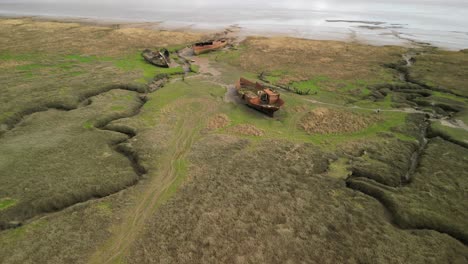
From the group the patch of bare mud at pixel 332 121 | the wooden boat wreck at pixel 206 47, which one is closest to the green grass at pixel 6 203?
the patch of bare mud at pixel 332 121

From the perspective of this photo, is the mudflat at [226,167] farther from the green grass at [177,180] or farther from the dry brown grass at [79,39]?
the dry brown grass at [79,39]

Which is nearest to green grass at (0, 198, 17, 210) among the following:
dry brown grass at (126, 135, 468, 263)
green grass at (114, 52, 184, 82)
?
dry brown grass at (126, 135, 468, 263)

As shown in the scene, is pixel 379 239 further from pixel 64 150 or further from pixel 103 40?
pixel 103 40

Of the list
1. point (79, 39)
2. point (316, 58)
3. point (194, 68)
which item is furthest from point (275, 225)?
point (79, 39)

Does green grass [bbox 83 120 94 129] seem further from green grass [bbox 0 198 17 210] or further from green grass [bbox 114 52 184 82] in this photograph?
green grass [bbox 114 52 184 82]

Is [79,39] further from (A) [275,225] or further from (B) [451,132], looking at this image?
(B) [451,132]

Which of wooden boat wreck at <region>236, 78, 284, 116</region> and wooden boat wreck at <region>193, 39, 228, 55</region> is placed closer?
wooden boat wreck at <region>236, 78, 284, 116</region>

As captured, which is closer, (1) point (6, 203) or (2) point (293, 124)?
(1) point (6, 203)

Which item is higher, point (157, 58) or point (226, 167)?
point (157, 58)
